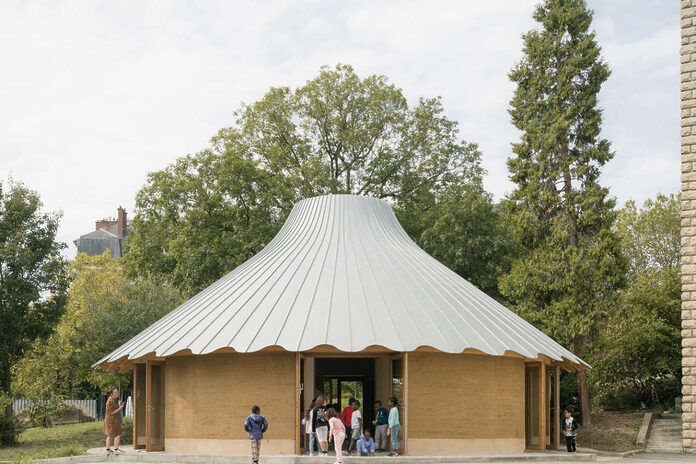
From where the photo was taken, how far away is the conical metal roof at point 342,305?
706 inches

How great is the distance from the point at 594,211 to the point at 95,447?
58.7 feet

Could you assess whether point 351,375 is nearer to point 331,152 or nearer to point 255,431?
point 255,431

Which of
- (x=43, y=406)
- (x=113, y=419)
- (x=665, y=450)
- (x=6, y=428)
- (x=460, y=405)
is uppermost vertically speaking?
(x=460, y=405)

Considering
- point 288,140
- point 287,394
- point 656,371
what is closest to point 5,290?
point 287,394

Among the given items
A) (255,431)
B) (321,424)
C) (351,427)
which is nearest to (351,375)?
(351,427)

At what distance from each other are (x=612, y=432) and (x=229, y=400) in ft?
45.5

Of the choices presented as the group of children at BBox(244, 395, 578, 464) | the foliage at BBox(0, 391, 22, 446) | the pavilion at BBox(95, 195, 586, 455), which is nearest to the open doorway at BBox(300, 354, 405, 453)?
the pavilion at BBox(95, 195, 586, 455)

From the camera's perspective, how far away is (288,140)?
38438 millimetres

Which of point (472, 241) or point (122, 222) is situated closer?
point (472, 241)

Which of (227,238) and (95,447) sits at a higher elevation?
(227,238)

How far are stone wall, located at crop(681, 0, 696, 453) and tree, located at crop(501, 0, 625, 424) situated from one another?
3.56 m

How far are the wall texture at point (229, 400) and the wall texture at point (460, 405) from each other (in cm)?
308

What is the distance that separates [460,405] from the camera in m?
18.8

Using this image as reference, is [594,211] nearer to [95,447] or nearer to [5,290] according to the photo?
[95,447]
